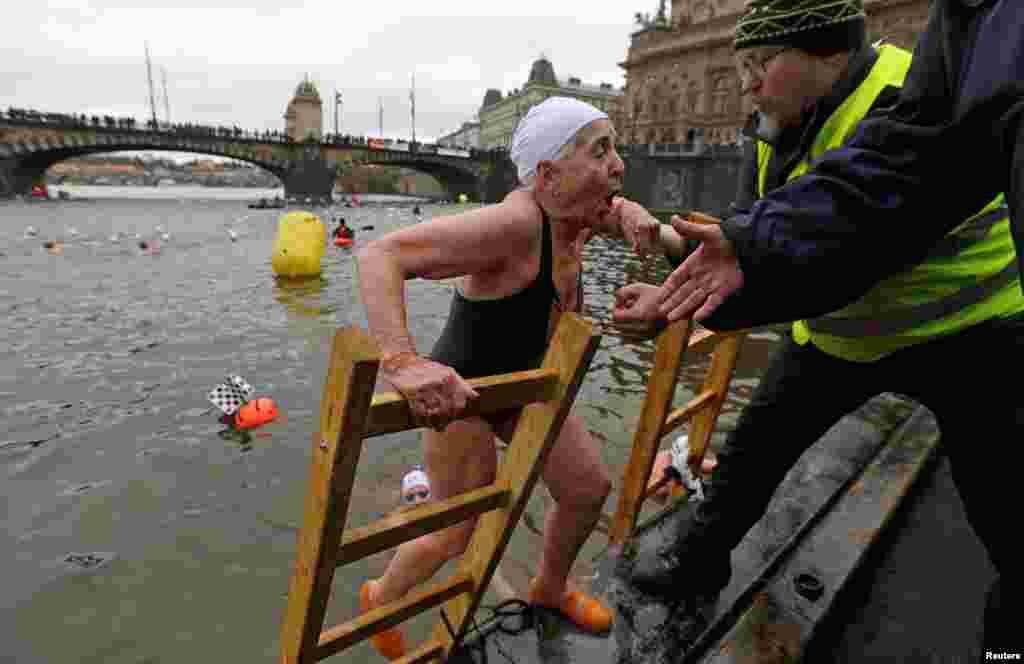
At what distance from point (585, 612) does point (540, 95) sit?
343 ft

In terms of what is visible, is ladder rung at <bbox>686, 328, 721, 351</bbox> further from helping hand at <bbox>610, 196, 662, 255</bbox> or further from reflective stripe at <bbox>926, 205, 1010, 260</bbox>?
reflective stripe at <bbox>926, 205, 1010, 260</bbox>

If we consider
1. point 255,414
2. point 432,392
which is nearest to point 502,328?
point 432,392

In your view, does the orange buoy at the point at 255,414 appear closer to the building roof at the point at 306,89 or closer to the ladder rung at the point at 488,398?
the ladder rung at the point at 488,398

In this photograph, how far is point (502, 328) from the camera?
2.21 metres

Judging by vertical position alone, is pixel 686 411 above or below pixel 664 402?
below

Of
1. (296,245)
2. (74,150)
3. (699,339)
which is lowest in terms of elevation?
(296,245)

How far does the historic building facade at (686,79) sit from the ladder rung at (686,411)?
2183 inches

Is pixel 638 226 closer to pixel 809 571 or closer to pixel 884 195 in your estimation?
pixel 884 195

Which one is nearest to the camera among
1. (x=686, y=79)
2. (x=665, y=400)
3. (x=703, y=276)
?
(x=703, y=276)

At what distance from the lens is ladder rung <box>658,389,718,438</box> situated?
9.91 feet

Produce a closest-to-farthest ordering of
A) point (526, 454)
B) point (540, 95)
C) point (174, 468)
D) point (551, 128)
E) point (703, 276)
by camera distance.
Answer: point (703, 276) < point (526, 454) < point (551, 128) < point (174, 468) < point (540, 95)

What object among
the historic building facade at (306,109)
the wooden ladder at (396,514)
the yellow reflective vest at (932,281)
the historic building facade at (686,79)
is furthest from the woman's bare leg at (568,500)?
the historic building facade at (306,109)

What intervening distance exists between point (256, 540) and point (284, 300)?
30.9ft

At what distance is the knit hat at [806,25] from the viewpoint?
1.74m
